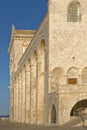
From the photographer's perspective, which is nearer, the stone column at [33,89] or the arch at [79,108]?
the arch at [79,108]

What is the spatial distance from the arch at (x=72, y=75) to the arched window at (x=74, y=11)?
17.0ft

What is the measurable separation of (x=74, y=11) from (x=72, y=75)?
6708 mm

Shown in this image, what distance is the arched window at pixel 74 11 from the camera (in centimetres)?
4134

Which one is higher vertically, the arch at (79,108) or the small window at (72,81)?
the small window at (72,81)

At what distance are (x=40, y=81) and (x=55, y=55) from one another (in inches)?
302

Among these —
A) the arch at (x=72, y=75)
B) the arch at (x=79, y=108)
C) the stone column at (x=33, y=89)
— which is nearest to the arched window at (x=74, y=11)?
the arch at (x=72, y=75)

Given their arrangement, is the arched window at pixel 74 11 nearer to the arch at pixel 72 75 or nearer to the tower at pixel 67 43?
the tower at pixel 67 43

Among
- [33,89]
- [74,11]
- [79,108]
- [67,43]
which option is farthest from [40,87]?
[74,11]

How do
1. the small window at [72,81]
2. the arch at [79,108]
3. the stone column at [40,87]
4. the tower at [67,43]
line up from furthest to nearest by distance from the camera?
the stone column at [40,87], the small window at [72,81], the tower at [67,43], the arch at [79,108]

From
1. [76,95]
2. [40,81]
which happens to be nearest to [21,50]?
[40,81]

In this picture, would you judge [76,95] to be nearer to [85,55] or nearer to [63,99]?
[63,99]

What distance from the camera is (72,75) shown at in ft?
135

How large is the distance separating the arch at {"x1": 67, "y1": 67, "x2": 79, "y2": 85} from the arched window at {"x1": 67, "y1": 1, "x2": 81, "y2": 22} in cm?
518

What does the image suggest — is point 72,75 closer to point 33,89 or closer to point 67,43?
point 67,43
